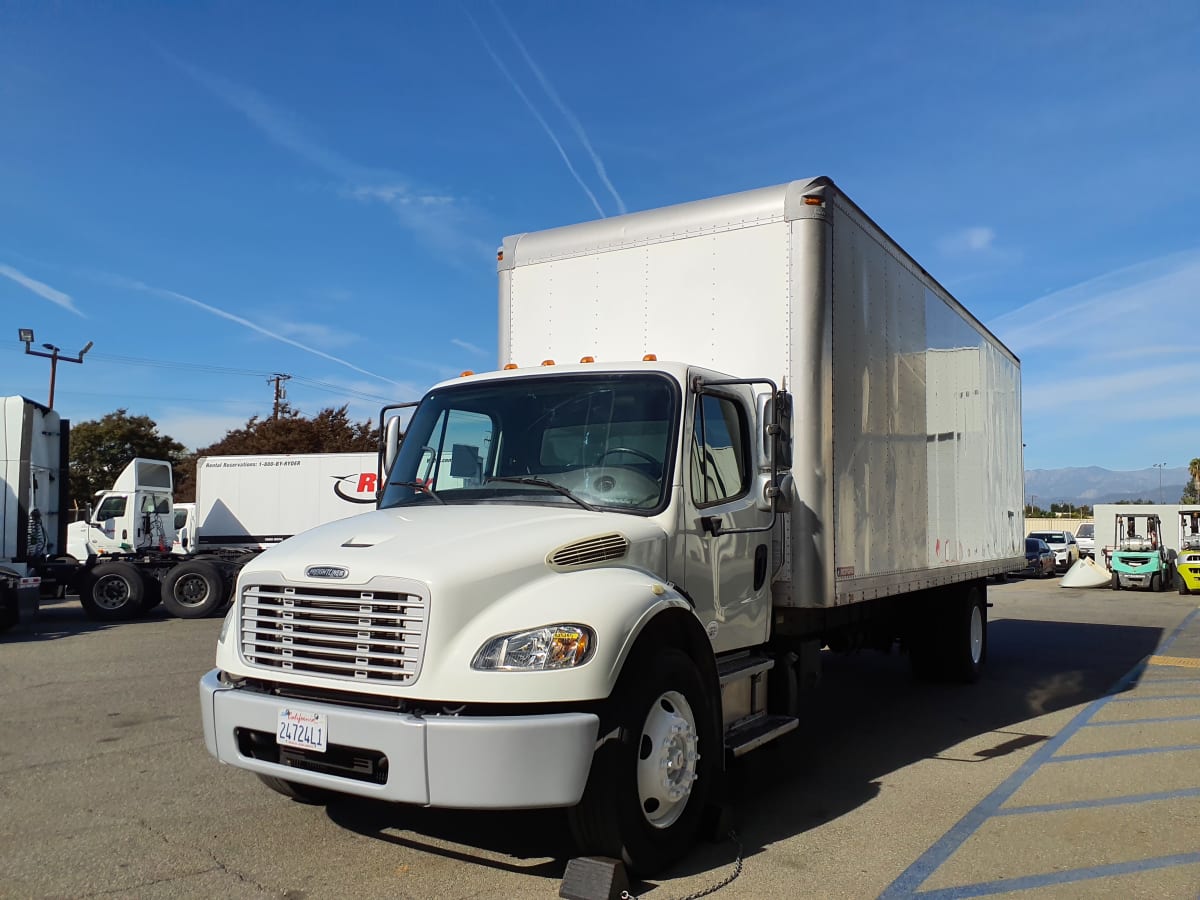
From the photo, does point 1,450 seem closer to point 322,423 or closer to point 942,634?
point 942,634

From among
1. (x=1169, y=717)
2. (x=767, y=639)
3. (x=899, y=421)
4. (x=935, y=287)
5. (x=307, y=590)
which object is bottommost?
(x=1169, y=717)

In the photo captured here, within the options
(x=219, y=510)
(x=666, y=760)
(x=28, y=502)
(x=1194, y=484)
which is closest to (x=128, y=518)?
(x=219, y=510)

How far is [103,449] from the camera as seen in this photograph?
45062 millimetres

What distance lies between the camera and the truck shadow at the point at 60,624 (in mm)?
14617

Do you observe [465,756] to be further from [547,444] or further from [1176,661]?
[1176,661]

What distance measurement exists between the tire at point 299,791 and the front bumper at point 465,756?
1277 mm

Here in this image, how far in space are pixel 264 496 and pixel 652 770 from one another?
18.7 metres

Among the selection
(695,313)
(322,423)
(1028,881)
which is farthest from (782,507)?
(322,423)

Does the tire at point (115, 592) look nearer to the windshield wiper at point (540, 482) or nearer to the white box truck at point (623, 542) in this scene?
the white box truck at point (623, 542)

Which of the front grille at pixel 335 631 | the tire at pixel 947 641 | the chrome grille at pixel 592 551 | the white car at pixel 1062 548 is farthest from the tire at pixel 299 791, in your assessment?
the white car at pixel 1062 548

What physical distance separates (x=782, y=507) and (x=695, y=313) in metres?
1.61

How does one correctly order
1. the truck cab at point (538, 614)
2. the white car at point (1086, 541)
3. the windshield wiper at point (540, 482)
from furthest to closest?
the white car at point (1086, 541), the windshield wiper at point (540, 482), the truck cab at point (538, 614)

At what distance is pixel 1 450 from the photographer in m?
15.8

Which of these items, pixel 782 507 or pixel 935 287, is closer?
pixel 782 507
